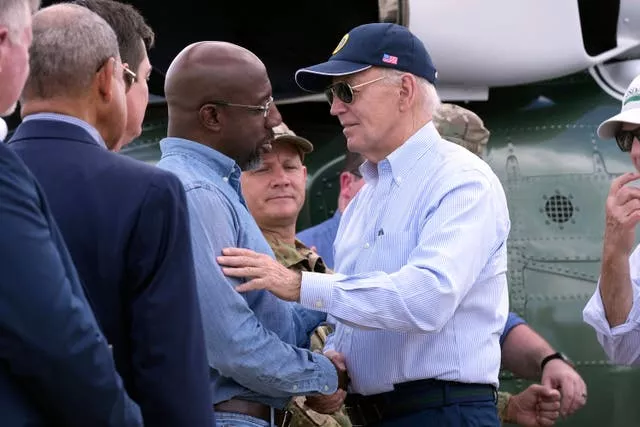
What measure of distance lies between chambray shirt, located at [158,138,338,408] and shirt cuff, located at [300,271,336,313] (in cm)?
11

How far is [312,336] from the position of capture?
12.5 ft

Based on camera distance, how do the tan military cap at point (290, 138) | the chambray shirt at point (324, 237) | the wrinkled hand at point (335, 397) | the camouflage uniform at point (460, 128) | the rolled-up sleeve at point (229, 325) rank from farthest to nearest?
the chambray shirt at point (324, 237) < the camouflage uniform at point (460, 128) < the tan military cap at point (290, 138) < the wrinkled hand at point (335, 397) < the rolled-up sleeve at point (229, 325)

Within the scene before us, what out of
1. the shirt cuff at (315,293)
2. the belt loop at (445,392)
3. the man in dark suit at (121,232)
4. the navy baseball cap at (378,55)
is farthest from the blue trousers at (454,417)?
the man in dark suit at (121,232)

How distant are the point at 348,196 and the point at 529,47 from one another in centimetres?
109

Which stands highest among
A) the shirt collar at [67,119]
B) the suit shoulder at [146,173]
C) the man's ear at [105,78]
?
the man's ear at [105,78]

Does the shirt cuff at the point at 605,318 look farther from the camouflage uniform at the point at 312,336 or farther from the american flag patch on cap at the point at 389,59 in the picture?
the american flag patch on cap at the point at 389,59

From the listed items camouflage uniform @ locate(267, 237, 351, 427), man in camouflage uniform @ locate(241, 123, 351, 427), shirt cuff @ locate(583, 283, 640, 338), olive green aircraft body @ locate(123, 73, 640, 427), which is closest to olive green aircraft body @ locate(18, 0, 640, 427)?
olive green aircraft body @ locate(123, 73, 640, 427)

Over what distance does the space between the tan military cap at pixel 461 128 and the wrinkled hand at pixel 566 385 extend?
92 cm

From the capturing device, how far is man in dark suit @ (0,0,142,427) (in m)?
1.76

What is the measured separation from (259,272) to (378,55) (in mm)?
916

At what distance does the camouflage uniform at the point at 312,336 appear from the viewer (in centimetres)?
346

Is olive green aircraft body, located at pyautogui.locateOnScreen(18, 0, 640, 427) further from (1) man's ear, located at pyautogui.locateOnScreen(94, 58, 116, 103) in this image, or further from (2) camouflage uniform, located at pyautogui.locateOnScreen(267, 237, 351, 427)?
(1) man's ear, located at pyautogui.locateOnScreen(94, 58, 116, 103)

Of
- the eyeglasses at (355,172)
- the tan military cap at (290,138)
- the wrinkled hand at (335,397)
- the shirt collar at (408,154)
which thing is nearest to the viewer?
the wrinkled hand at (335,397)

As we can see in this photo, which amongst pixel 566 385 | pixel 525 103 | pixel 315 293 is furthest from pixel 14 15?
pixel 525 103
